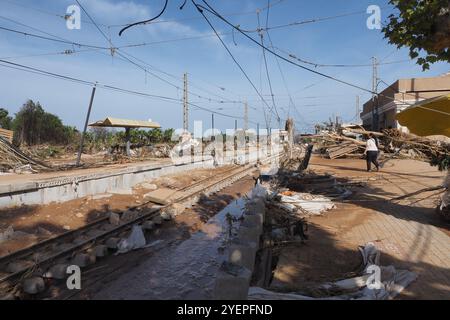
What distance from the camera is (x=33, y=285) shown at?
6023 millimetres

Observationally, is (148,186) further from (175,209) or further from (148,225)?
(148,225)

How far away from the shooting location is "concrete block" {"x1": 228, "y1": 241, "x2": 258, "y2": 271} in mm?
4800

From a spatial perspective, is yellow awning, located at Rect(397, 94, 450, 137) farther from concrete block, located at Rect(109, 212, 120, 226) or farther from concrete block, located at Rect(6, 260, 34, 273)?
concrete block, located at Rect(6, 260, 34, 273)

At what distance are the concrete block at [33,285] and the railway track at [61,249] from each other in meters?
0.09

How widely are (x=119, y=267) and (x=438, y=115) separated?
292 inches

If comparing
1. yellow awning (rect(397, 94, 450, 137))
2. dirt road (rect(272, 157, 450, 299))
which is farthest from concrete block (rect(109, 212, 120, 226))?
yellow awning (rect(397, 94, 450, 137))

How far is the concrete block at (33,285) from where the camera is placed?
598 centimetres

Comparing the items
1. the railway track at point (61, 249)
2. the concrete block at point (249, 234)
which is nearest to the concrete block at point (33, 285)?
the railway track at point (61, 249)

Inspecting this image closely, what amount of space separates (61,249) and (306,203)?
5942 millimetres

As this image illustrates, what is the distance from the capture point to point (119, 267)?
7.31 meters

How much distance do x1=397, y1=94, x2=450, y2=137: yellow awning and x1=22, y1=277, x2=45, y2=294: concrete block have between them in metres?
8.17

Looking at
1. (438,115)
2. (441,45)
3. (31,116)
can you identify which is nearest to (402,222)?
(438,115)

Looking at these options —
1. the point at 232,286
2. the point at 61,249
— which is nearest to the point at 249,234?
the point at 232,286

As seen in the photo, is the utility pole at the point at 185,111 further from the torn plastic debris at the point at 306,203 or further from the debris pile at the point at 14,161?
the torn plastic debris at the point at 306,203
